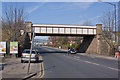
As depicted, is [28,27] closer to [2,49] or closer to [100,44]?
[2,49]

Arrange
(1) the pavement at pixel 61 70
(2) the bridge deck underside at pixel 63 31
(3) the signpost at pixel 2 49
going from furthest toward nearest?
(2) the bridge deck underside at pixel 63 31, (3) the signpost at pixel 2 49, (1) the pavement at pixel 61 70

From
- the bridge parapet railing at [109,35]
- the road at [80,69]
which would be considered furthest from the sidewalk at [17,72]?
the bridge parapet railing at [109,35]

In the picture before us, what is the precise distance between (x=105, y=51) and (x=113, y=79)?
35.7 m

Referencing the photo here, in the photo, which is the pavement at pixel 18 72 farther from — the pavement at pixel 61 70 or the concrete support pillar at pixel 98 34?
the concrete support pillar at pixel 98 34

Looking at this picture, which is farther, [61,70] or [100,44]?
[100,44]

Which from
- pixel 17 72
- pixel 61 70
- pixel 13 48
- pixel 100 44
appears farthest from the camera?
pixel 100 44

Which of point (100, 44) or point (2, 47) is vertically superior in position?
point (100, 44)

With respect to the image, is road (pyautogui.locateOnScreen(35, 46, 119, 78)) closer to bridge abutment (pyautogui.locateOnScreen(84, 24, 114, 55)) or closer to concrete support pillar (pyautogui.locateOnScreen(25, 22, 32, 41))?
concrete support pillar (pyautogui.locateOnScreen(25, 22, 32, 41))

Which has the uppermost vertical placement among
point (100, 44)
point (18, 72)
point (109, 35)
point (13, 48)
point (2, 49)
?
point (109, 35)

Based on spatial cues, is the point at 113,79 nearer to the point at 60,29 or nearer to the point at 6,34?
the point at 6,34

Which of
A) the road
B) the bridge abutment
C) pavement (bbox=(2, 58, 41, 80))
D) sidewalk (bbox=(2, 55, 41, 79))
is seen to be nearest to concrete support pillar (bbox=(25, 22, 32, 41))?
the bridge abutment

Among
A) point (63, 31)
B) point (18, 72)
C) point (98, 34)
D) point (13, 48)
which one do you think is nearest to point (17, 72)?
point (18, 72)

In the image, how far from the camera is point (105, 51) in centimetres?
4488

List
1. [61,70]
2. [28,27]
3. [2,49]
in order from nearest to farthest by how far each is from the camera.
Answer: [61,70] → [2,49] → [28,27]
